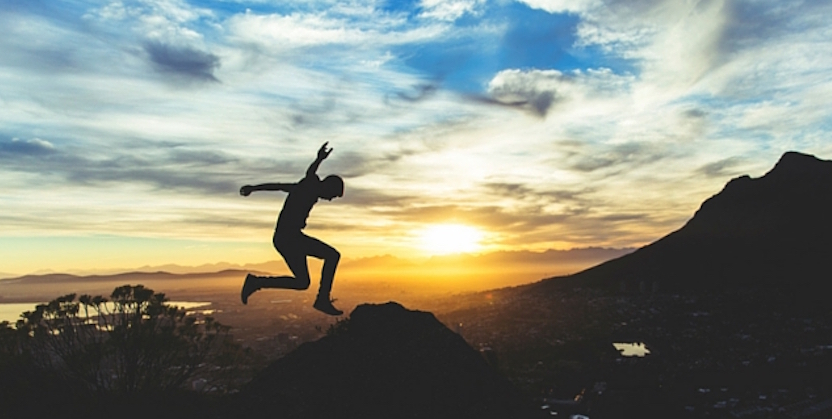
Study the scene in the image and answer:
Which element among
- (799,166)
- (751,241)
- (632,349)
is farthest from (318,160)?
(799,166)

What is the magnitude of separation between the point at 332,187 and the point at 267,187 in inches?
50.0

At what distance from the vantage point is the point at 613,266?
94688mm

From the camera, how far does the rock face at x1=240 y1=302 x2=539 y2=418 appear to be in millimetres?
11383

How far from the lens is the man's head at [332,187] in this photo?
882 centimetres

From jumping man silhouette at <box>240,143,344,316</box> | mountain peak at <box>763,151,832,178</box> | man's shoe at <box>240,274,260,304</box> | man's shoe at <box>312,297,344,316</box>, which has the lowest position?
man's shoe at <box>312,297,344,316</box>

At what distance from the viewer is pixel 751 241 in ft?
278

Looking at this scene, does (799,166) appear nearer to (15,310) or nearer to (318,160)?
(318,160)

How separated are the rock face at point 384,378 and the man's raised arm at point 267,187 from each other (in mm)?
4813

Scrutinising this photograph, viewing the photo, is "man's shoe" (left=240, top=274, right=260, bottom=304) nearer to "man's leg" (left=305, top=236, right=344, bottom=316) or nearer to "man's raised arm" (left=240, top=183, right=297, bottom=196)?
"man's leg" (left=305, top=236, right=344, bottom=316)

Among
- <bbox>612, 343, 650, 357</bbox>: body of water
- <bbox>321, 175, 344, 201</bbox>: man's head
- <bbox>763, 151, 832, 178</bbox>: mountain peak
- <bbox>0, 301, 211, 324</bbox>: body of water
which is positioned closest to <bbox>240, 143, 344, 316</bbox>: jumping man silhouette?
<bbox>321, 175, 344, 201</bbox>: man's head

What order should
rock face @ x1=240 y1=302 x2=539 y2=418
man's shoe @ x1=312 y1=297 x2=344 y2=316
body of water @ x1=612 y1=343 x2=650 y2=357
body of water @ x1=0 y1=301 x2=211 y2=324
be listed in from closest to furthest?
man's shoe @ x1=312 y1=297 x2=344 y2=316
rock face @ x1=240 y1=302 x2=539 y2=418
body of water @ x1=0 y1=301 x2=211 y2=324
body of water @ x1=612 y1=343 x2=650 y2=357

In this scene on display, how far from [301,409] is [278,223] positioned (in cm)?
436

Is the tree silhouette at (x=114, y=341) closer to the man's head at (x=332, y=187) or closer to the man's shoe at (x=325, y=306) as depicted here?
the man's shoe at (x=325, y=306)

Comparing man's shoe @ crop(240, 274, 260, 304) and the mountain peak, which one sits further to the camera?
the mountain peak
